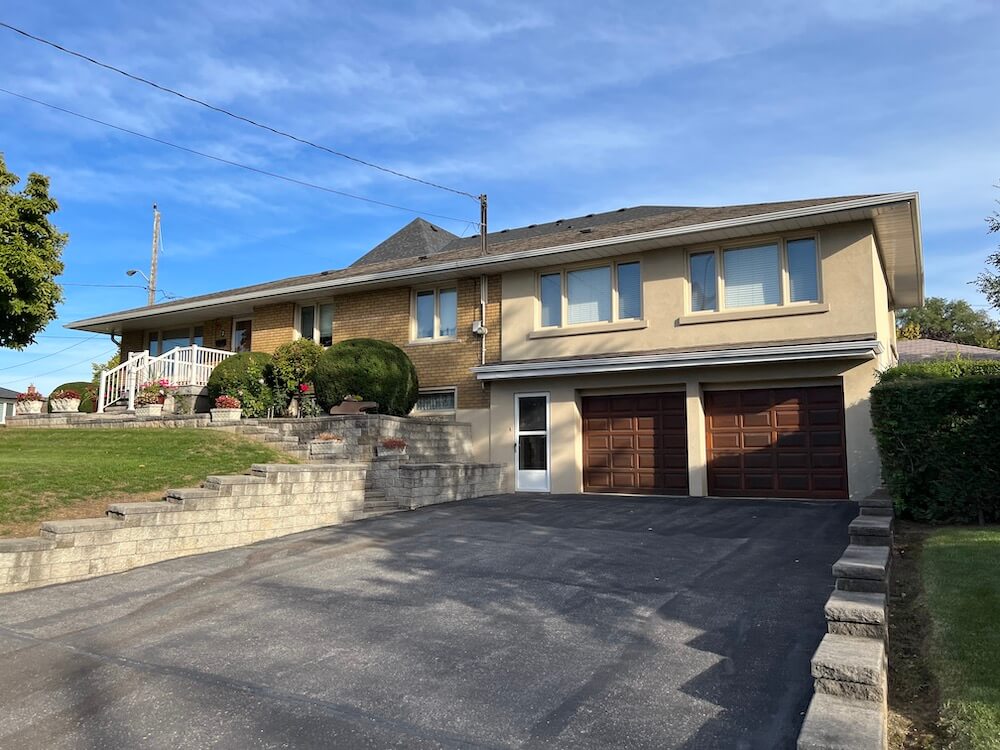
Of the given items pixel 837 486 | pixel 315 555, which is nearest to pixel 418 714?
pixel 315 555

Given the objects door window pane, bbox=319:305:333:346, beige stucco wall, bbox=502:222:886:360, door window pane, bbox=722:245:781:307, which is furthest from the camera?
door window pane, bbox=319:305:333:346

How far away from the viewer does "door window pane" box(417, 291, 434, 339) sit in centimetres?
1753

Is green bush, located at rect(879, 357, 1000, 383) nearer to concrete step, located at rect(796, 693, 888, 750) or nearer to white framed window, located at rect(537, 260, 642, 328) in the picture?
white framed window, located at rect(537, 260, 642, 328)

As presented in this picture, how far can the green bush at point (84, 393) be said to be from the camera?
21047 mm

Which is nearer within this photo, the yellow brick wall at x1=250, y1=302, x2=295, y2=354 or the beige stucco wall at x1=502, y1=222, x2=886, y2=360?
the beige stucco wall at x1=502, y1=222, x2=886, y2=360

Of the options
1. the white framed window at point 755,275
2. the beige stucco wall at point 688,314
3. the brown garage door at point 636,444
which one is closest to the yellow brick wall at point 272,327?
the beige stucco wall at point 688,314

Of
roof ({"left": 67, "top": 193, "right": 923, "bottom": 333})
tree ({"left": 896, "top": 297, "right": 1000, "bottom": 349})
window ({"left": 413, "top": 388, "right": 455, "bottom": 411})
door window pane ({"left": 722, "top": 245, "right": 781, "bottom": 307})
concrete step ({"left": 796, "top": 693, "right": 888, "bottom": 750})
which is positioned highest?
tree ({"left": 896, "top": 297, "right": 1000, "bottom": 349})

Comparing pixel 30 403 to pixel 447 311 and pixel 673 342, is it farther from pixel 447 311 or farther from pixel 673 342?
pixel 673 342

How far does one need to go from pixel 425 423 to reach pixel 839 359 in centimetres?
824

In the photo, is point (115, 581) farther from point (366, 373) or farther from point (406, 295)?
point (406, 295)

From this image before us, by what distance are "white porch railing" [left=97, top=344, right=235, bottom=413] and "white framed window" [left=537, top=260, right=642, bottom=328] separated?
8.92 m

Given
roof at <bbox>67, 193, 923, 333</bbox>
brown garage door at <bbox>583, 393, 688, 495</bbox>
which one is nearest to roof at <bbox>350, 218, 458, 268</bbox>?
roof at <bbox>67, 193, 923, 333</bbox>

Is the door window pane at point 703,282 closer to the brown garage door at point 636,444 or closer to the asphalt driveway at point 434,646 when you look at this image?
the brown garage door at point 636,444

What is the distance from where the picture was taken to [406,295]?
17.8m
